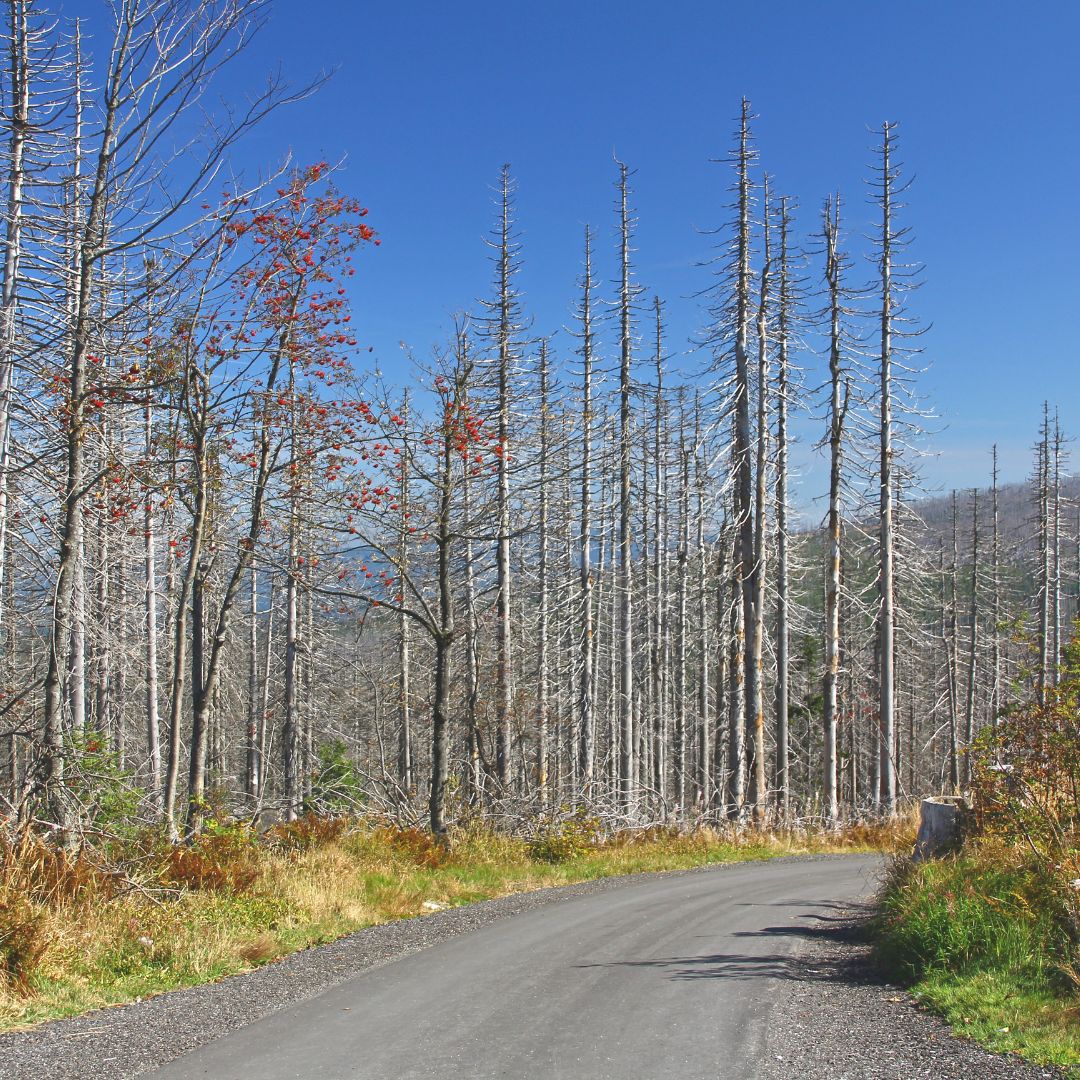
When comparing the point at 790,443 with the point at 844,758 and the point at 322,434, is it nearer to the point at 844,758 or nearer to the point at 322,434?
the point at 844,758

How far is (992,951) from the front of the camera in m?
7.00

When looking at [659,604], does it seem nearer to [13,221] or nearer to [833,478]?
[833,478]

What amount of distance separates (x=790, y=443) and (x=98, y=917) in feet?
63.4

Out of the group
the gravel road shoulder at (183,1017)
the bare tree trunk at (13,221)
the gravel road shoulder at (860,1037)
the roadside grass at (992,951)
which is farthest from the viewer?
the bare tree trunk at (13,221)

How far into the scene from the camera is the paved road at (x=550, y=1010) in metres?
5.39

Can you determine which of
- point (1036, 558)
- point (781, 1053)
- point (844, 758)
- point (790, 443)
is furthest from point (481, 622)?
point (1036, 558)

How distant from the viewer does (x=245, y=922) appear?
9.07 meters

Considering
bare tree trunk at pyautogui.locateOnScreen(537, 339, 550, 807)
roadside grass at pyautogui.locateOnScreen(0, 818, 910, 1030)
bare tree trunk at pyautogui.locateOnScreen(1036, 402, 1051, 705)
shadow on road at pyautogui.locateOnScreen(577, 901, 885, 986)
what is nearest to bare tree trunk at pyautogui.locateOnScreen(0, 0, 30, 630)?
roadside grass at pyautogui.locateOnScreen(0, 818, 910, 1030)

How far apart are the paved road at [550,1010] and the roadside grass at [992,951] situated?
1169 millimetres

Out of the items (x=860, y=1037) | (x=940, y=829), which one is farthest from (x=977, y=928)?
(x=940, y=829)

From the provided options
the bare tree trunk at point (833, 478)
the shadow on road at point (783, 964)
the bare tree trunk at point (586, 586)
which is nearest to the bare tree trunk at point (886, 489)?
the bare tree trunk at point (833, 478)

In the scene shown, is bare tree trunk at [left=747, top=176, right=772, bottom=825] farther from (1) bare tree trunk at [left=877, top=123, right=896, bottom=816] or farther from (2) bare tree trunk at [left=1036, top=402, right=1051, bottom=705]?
(2) bare tree trunk at [left=1036, top=402, right=1051, bottom=705]

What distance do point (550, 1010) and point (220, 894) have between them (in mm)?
4656

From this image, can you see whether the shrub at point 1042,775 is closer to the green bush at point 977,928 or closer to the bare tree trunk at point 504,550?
the green bush at point 977,928
